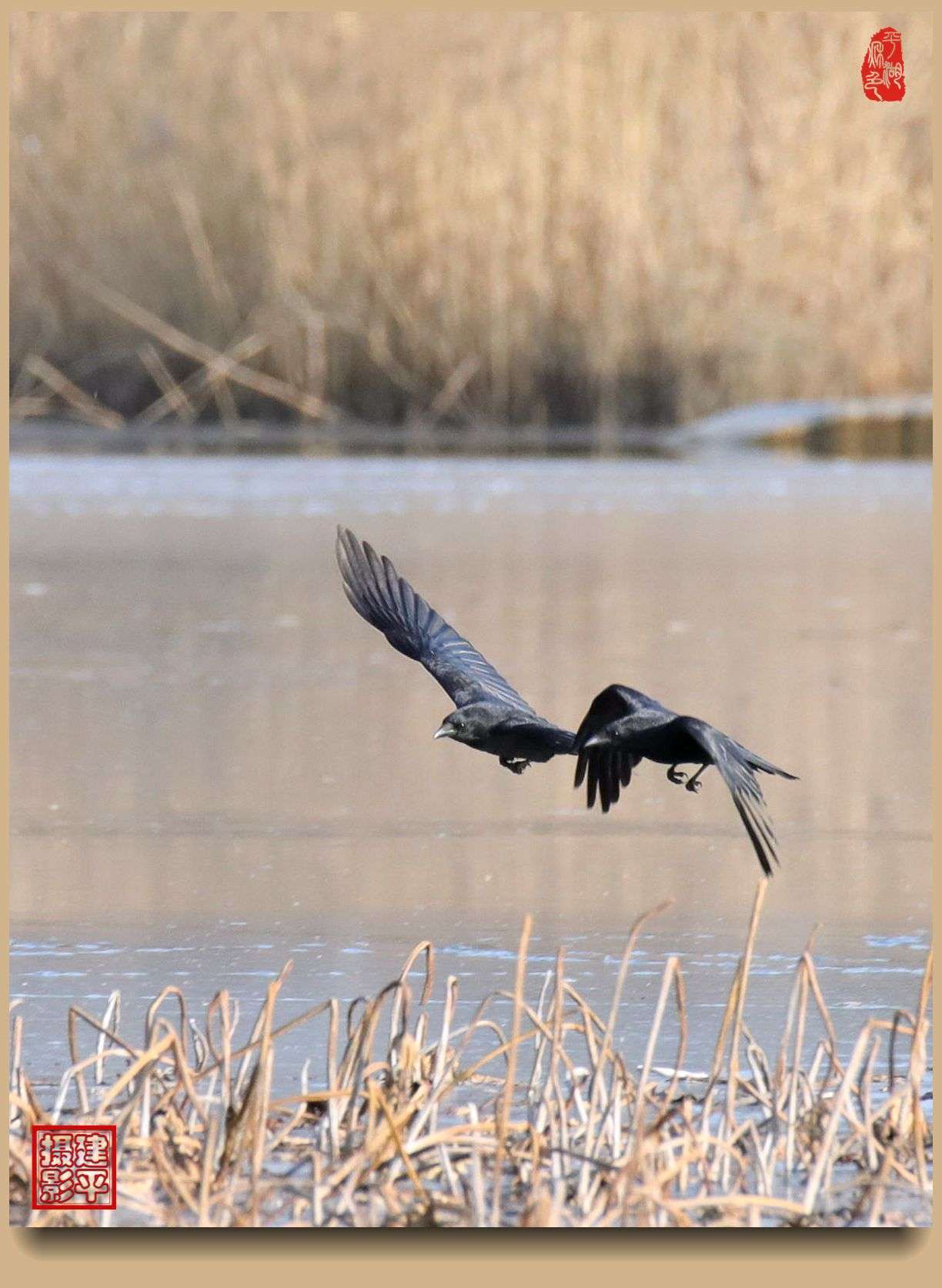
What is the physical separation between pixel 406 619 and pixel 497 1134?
1.09 metres

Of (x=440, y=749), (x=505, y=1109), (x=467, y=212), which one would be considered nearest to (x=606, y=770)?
(x=505, y=1109)

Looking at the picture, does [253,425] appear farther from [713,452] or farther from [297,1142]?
[297,1142]

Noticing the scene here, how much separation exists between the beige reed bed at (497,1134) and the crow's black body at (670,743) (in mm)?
181

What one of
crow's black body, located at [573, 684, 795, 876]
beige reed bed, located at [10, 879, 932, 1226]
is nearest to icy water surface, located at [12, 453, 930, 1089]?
beige reed bed, located at [10, 879, 932, 1226]

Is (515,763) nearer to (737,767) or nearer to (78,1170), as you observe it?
(737,767)

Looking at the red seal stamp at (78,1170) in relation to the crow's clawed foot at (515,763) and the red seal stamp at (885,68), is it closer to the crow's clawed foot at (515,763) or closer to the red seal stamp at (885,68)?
the crow's clawed foot at (515,763)

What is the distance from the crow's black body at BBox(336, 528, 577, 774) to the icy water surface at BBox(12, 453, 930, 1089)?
1.63 ft

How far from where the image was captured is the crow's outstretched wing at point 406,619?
3.43 metres

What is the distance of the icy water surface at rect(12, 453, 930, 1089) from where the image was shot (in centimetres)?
378

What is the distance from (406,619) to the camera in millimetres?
3594

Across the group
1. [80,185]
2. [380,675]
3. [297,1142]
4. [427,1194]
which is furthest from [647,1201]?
[80,185]

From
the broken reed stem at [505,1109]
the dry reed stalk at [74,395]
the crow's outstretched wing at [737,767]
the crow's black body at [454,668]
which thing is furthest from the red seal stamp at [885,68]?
the dry reed stalk at [74,395]

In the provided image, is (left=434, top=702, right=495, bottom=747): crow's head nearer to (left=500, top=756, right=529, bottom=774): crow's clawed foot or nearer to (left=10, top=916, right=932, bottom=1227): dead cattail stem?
(left=500, top=756, right=529, bottom=774): crow's clawed foot

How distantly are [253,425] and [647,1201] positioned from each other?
36.2 feet
